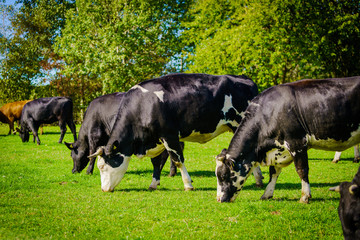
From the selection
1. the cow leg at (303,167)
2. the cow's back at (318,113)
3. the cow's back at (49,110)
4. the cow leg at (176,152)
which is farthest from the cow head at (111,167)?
the cow's back at (49,110)

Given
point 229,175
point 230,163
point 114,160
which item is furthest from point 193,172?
point 230,163

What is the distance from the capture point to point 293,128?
28.1ft

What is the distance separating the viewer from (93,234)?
6.97 m

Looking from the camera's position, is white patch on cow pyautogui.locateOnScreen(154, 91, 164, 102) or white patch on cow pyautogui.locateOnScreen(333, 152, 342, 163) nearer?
white patch on cow pyautogui.locateOnScreen(154, 91, 164, 102)

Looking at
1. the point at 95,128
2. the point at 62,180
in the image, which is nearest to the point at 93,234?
the point at 62,180

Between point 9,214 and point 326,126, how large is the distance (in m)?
7.46

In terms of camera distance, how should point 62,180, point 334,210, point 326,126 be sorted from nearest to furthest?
point 334,210, point 326,126, point 62,180

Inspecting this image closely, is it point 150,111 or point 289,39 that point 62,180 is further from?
point 289,39

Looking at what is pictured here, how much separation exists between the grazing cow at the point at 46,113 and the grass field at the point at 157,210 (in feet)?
37.2

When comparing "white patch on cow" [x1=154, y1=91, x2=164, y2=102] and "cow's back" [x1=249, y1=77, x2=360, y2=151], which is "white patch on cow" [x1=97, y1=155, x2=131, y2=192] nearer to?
"white patch on cow" [x1=154, y1=91, x2=164, y2=102]

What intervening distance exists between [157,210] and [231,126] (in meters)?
4.17

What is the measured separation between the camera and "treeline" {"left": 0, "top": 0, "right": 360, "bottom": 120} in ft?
97.0

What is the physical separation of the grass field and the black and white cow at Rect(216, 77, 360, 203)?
766mm

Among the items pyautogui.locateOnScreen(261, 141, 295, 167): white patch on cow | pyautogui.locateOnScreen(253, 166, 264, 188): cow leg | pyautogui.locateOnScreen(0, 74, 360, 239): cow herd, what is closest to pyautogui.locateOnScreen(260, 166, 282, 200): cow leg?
pyautogui.locateOnScreen(0, 74, 360, 239): cow herd
